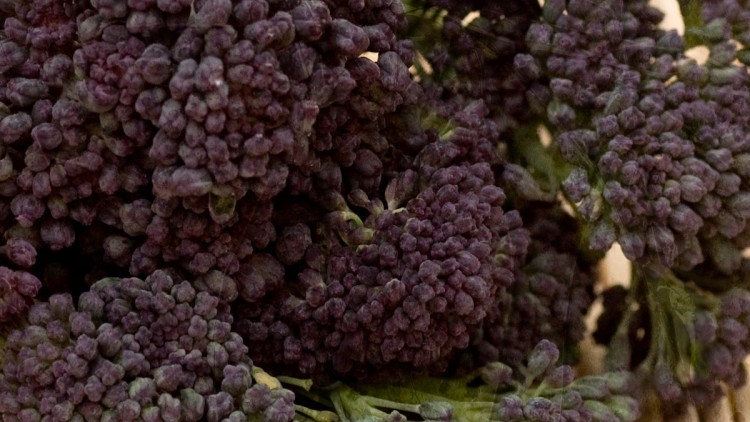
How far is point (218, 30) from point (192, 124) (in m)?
0.08

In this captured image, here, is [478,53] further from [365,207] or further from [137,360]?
[137,360]

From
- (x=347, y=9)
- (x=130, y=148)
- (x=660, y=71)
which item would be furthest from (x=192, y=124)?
(x=660, y=71)

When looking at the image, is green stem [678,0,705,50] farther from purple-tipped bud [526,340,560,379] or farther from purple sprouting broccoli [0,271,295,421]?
purple sprouting broccoli [0,271,295,421]

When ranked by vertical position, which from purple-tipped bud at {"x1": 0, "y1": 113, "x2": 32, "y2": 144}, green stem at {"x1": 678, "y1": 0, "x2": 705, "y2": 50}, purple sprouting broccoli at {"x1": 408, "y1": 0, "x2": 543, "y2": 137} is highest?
green stem at {"x1": 678, "y1": 0, "x2": 705, "y2": 50}

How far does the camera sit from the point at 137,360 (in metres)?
0.83

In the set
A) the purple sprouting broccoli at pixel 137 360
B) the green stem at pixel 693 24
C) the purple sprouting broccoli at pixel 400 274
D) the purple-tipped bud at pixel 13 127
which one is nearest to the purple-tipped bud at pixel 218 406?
the purple sprouting broccoli at pixel 137 360

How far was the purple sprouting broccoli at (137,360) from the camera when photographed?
0.81m

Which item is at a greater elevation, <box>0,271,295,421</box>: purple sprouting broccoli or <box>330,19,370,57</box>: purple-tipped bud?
<box>330,19,370,57</box>: purple-tipped bud

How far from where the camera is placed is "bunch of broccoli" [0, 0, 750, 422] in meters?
0.80

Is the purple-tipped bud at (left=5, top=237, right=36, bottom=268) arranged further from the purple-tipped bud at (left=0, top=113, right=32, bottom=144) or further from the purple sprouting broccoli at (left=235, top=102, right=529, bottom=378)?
the purple sprouting broccoli at (left=235, top=102, right=529, bottom=378)

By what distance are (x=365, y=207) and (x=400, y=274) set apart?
3.3 inches

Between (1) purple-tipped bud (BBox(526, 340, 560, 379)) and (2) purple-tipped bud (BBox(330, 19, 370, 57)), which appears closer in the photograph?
(2) purple-tipped bud (BBox(330, 19, 370, 57))

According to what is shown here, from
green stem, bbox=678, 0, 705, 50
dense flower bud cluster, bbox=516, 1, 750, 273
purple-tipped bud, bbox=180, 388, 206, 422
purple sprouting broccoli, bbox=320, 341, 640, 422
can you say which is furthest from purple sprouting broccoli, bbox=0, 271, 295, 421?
green stem, bbox=678, 0, 705, 50

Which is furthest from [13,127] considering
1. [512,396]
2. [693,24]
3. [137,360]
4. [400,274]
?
[693,24]
